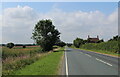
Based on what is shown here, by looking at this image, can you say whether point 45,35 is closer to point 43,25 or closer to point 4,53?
point 43,25

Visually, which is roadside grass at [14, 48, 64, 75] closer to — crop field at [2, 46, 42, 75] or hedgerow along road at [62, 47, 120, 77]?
hedgerow along road at [62, 47, 120, 77]

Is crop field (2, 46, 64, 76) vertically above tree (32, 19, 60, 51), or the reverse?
tree (32, 19, 60, 51)

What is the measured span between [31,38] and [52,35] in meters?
7.14

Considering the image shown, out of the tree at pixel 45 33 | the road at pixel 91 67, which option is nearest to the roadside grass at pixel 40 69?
the road at pixel 91 67

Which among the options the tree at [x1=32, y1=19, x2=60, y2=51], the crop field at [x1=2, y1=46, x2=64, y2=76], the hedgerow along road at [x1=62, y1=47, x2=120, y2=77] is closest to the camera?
the hedgerow along road at [x1=62, y1=47, x2=120, y2=77]

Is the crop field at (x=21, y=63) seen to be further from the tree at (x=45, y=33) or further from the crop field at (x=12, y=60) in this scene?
the tree at (x=45, y=33)

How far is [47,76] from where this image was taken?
1048cm

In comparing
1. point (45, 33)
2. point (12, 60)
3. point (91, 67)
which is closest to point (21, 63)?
point (12, 60)

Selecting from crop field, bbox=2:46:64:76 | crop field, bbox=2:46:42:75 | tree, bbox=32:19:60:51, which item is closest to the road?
crop field, bbox=2:46:64:76

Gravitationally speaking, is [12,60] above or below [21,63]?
above

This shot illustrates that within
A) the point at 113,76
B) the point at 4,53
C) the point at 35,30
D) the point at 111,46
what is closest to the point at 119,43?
the point at 111,46

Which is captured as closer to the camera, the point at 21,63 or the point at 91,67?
the point at 91,67

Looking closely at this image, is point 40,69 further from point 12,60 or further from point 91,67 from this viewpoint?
point 12,60

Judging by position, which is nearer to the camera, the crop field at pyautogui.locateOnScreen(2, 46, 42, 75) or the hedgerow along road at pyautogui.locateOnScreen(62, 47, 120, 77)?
the hedgerow along road at pyautogui.locateOnScreen(62, 47, 120, 77)
